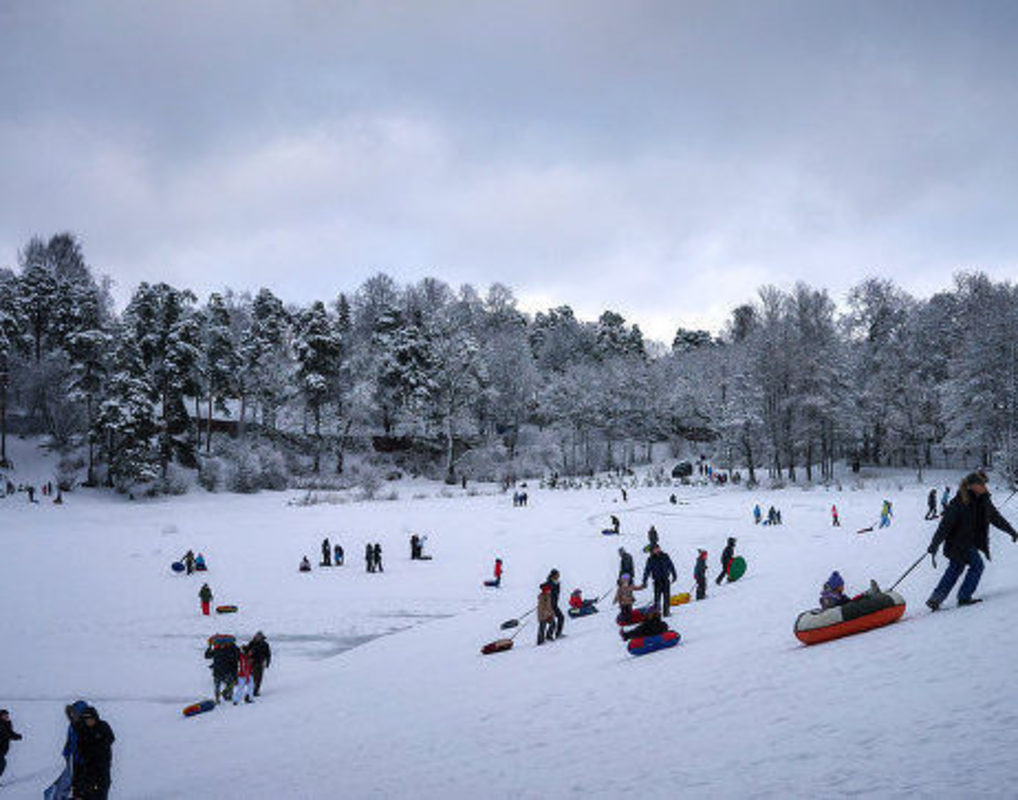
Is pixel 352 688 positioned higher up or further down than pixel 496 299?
further down

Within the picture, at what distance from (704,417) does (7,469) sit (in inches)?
2529

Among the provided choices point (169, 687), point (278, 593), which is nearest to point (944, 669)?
point (169, 687)

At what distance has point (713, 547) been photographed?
88.4ft

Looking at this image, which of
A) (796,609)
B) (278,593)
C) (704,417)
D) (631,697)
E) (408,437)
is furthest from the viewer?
(704,417)

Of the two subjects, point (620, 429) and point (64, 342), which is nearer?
point (64, 342)

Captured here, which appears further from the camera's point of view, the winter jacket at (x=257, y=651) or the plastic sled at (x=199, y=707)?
the winter jacket at (x=257, y=651)

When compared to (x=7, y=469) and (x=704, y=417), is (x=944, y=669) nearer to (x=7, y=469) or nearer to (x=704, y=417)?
(x=7, y=469)

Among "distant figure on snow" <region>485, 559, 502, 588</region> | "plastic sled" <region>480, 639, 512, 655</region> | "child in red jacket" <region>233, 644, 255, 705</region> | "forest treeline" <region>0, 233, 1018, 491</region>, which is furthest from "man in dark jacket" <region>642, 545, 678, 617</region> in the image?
"forest treeline" <region>0, 233, 1018, 491</region>

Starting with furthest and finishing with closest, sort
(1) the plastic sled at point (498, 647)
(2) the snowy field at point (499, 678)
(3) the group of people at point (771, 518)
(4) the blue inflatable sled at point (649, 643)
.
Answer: (3) the group of people at point (771, 518) < (1) the plastic sled at point (498, 647) < (4) the blue inflatable sled at point (649, 643) < (2) the snowy field at point (499, 678)

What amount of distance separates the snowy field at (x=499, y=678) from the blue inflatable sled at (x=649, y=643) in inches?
7.7

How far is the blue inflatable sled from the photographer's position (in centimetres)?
1068

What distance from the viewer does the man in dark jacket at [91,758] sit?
680 cm

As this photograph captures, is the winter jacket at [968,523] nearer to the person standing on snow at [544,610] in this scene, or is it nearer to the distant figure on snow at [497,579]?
the person standing on snow at [544,610]

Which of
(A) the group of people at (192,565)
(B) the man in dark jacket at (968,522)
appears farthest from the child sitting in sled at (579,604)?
(A) the group of people at (192,565)
